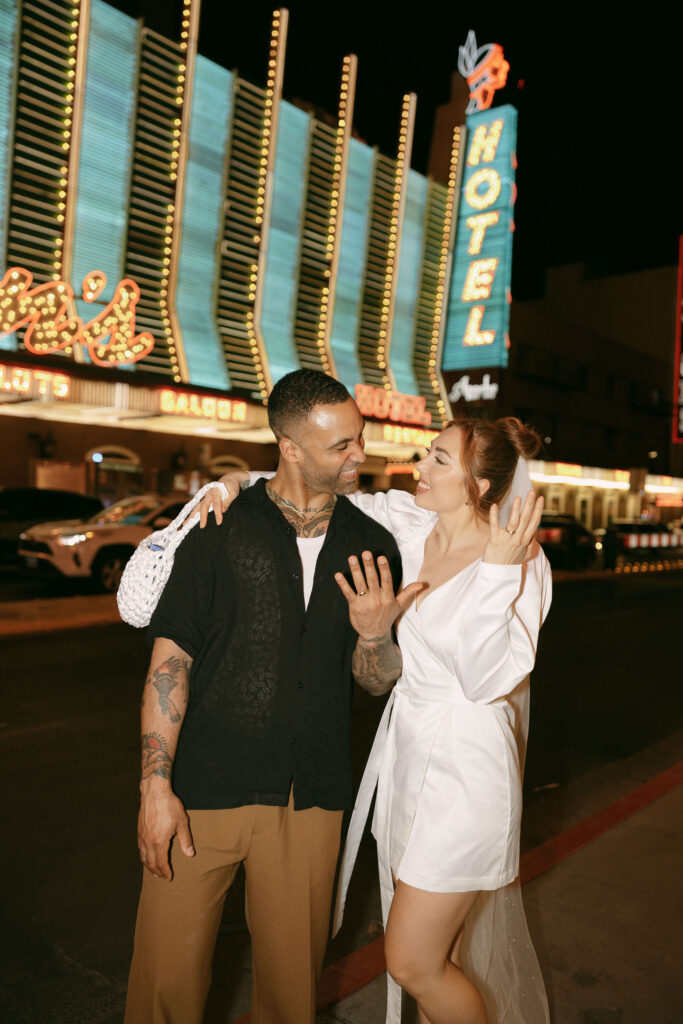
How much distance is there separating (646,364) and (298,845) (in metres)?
45.1

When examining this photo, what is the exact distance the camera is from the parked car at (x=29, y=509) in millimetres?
16219

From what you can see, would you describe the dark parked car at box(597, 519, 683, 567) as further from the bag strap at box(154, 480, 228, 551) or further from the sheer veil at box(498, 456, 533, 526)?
the bag strap at box(154, 480, 228, 551)

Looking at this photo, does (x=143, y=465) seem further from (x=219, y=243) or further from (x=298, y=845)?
(x=298, y=845)

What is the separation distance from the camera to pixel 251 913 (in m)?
2.19

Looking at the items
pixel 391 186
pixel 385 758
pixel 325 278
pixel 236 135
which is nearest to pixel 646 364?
pixel 391 186

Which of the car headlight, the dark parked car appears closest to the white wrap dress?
the car headlight

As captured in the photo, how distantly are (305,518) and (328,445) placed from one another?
0.24m

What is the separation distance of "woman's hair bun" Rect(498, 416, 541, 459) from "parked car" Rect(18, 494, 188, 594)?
36.0ft

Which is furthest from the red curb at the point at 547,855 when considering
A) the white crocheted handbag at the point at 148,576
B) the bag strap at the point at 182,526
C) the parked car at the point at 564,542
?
the parked car at the point at 564,542

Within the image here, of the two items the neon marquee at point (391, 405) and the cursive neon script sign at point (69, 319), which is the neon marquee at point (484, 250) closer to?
the neon marquee at point (391, 405)

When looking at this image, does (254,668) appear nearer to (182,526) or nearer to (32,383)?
(182,526)

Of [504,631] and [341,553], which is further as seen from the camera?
[341,553]

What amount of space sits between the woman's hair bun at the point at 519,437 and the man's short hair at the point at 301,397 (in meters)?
0.56

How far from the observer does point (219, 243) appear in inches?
790
